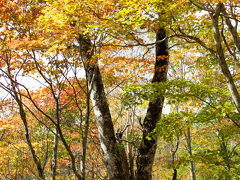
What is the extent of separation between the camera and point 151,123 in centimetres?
503

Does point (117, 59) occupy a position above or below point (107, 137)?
above

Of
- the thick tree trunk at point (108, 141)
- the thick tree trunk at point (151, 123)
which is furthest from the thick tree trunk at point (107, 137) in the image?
the thick tree trunk at point (151, 123)

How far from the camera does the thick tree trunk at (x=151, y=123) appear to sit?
488 centimetres

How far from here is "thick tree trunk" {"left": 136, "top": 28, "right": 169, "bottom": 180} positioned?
4879mm

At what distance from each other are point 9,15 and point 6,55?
0.95m

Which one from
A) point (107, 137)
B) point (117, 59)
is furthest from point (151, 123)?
point (117, 59)

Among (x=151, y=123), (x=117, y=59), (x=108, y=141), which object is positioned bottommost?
(x=108, y=141)

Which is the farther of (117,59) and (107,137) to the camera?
(117,59)

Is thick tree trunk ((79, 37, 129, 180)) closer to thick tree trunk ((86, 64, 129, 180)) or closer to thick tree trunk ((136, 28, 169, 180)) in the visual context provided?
thick tree trunk ((86, 64, 129, 180))

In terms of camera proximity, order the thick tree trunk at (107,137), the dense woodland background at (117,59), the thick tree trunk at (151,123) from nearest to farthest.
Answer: the dense woodland background at (117,59) < the thick tree trunk at (107,137) < the thick tree trunk at (151,123)

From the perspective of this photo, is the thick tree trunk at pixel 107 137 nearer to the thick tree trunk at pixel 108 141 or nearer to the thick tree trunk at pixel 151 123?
the thick tree trunk at pixel 108 141

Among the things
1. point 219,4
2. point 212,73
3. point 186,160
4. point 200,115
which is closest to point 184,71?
point 212,73

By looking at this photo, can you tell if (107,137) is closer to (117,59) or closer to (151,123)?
(151,123)

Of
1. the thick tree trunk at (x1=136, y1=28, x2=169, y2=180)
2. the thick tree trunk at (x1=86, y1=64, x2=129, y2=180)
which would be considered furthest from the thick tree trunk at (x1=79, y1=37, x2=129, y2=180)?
the thick tree trunk at (x1=136, y1=28, x2=169, y2=180)
